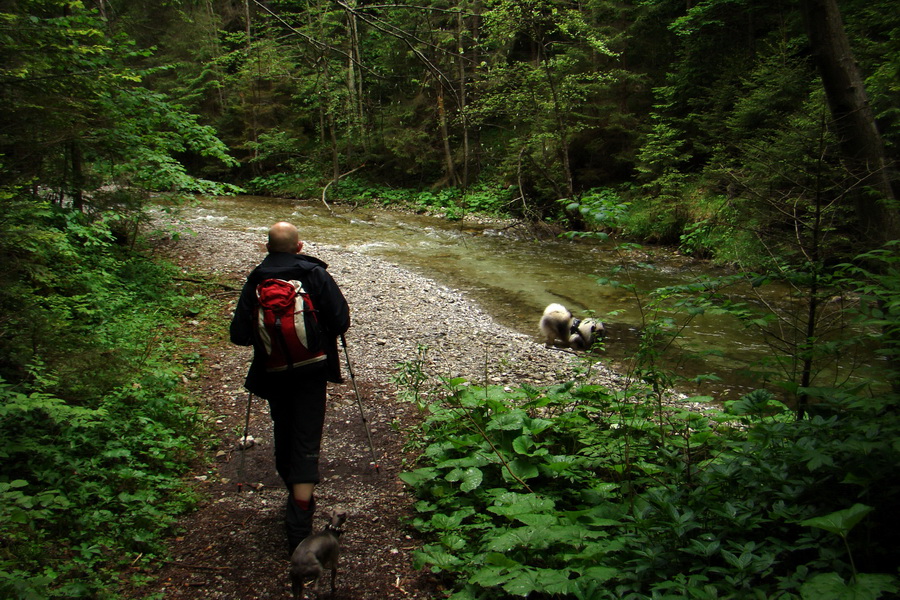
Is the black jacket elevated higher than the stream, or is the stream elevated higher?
the black jacket

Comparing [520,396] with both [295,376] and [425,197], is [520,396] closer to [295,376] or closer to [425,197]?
[295,376]

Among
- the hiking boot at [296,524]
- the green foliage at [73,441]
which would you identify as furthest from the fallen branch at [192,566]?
the hiking boot at [296,524]

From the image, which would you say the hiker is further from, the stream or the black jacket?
the stream

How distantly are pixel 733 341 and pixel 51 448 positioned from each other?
8875 millimetres

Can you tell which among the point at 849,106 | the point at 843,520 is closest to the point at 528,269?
the point at 849,106

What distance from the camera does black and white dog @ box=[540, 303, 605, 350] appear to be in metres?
8.15

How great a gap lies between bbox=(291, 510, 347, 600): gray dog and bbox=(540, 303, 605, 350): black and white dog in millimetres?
5955

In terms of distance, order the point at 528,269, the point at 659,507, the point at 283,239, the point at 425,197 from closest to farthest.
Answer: the point at 659,507 < the point at 283,239 < the point at 528,269 < the point at 425,197

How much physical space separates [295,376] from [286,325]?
348 millimetres

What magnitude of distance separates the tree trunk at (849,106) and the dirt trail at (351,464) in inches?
121

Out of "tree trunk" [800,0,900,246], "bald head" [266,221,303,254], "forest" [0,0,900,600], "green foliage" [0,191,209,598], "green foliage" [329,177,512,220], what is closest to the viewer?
"forest" [0,0,900,600]

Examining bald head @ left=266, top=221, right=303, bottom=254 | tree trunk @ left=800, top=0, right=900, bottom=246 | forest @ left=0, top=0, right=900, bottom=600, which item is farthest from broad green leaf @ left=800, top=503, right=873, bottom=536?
bald head @ left=266, top=221, right=303, bottom=254

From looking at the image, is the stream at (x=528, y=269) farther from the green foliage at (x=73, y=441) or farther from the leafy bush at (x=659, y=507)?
the green foliage at (x=73, y=441)

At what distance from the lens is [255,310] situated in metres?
3.12
